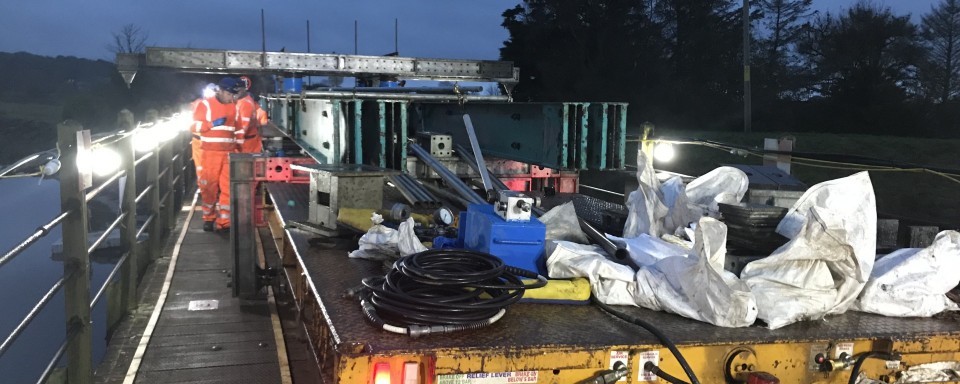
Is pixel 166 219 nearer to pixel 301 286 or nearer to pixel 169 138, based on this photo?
pixel 169 138

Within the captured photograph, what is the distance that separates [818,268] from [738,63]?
2959 cm

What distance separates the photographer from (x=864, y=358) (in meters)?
2.88

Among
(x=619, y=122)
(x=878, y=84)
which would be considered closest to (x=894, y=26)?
(x=878, y=84)

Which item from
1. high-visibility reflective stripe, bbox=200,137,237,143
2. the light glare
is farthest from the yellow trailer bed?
high-visibility reflective stripe, bbox=200,137,237,143

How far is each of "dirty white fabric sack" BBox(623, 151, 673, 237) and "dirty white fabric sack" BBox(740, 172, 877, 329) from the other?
973mm

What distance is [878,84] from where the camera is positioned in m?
23.8

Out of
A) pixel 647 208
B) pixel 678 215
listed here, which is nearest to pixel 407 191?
pixel 647 208

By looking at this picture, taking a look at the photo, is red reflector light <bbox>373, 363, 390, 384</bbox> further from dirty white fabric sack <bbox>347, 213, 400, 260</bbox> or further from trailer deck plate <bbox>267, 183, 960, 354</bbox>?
dirty white fabric sack <bbox>347, 213, 400, 260</bbox>

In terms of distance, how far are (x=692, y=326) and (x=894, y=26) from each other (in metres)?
25.5

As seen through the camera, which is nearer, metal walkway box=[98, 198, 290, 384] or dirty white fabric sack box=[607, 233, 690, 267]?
dirty white fabric sack box=[607, 233, 690, 267]

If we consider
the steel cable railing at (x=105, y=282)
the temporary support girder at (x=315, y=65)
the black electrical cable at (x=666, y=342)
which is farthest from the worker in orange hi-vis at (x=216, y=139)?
the black electrical cable at (x=666, y=342)

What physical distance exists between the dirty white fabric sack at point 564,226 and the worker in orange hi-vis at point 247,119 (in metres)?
6.83

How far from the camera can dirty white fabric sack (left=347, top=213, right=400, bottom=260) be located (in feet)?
12.6

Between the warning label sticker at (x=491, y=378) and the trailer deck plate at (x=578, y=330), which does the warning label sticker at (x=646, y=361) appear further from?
the warning label sticker at (x=491, y=378)
